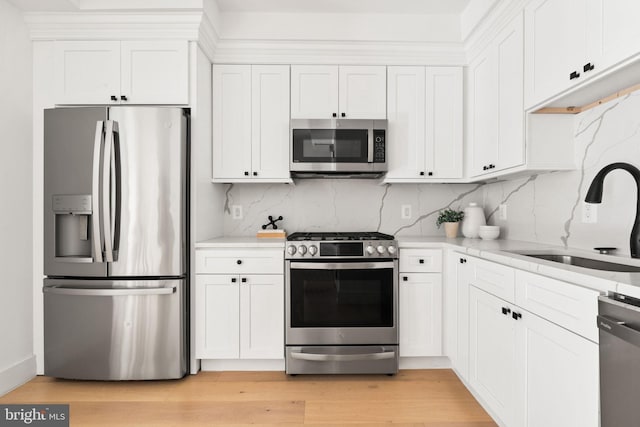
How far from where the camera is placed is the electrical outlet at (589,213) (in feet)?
6.63

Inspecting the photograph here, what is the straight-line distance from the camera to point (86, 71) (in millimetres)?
2619

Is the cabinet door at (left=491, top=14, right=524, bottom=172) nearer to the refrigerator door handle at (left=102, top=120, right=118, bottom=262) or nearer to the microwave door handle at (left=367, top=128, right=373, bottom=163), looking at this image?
the microwave door handle at (left=367, top=128, right=373, bottom=163)

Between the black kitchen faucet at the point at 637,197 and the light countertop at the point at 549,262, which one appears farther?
the black kitchen faucet at the point at 637,197

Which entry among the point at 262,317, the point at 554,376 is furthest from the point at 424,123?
the point at 554,376

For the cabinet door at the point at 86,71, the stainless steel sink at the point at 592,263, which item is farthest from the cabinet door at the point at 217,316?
the stainless steel sink at the point at 592,263

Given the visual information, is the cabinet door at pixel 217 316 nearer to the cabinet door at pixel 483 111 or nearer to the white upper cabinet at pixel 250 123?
the white upper cabinet at pixel 250 123

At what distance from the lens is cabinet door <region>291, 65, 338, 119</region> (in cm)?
296

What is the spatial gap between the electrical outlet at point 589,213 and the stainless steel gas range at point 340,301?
1119 mm

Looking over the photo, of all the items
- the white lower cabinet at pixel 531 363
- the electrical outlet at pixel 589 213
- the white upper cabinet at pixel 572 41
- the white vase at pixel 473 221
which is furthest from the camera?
the white vase at pixel 473 221

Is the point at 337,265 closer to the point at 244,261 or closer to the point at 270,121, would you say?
the point at 244,261

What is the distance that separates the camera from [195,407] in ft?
7.40

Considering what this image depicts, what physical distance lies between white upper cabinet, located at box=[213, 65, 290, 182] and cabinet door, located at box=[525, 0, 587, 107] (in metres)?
1.69

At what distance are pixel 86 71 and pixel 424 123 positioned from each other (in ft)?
8.24

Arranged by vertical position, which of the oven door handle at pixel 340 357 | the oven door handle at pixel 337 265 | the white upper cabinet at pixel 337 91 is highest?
the white upper cabinet at pixel 337 91
